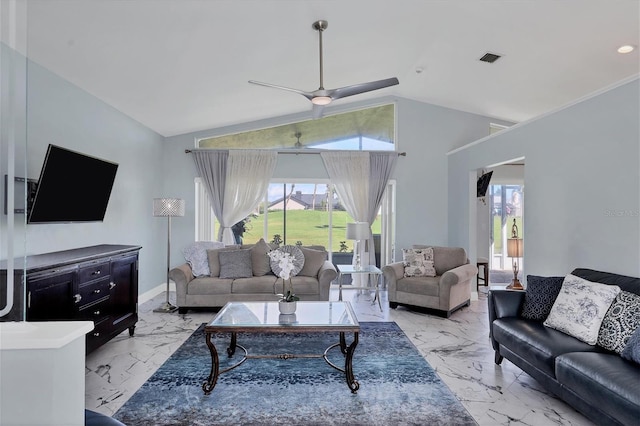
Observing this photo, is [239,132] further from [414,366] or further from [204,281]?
[414,366]

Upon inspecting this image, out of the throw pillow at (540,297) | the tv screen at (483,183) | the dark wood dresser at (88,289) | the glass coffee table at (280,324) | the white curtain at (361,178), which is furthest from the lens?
the tv screen at (483,183)

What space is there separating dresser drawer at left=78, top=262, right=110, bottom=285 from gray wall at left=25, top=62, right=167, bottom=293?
0.60 meters

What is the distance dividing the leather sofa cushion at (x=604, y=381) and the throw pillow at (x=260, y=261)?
3.65 m

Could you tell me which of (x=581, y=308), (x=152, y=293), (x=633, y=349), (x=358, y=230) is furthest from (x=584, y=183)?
(x=152, y=293)

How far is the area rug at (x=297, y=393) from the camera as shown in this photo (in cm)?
246

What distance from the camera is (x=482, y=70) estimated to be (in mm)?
4797

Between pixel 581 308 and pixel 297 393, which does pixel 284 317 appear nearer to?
pixel 297 393

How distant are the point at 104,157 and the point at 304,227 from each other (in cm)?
331

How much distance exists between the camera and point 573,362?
7.60 feet

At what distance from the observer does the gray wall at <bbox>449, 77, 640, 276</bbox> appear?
118 inches

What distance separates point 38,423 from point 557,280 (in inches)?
140

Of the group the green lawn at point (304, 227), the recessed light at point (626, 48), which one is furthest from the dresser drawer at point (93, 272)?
the recessed light at point (626, 48)

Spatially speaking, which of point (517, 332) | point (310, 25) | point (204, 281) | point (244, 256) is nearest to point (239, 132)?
point (244, 256)

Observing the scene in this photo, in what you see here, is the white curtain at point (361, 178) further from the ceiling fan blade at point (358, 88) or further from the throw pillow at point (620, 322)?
the throw pillow at point (620, 322)
